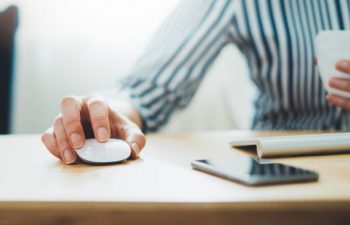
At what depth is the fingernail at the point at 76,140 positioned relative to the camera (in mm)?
512

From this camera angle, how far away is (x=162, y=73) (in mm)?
1087

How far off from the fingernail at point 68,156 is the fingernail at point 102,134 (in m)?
0.04

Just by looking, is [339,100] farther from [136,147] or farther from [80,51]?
Result: [80,51]

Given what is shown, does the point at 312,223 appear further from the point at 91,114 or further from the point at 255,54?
the point at 255,54

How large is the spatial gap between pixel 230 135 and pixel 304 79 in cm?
38

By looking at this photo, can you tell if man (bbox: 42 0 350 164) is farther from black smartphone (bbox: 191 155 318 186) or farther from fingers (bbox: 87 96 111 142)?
black smartphone (bbox: 191 155 318 186)

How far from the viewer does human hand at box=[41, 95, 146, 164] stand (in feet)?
1.71

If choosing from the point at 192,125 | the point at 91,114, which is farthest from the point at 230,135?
the point at 192,125

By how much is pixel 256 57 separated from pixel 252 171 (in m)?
0.81

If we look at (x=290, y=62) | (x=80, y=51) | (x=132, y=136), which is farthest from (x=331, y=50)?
(x=80, y=51)

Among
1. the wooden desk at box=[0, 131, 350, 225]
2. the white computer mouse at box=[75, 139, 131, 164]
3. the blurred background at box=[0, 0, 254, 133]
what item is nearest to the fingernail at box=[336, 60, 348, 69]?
the wooden desk at box=[0, 131, 350, 225]

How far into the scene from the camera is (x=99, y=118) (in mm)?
547

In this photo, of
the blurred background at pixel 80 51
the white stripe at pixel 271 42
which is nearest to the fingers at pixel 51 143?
the white stripe at pixel 271 42

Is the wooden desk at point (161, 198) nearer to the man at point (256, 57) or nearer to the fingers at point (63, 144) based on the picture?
the fingers at point (63, 144)
